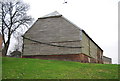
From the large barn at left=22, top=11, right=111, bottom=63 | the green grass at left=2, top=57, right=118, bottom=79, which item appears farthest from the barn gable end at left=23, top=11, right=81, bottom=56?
the green grass at left=2, top=57, right=118, bottom=79

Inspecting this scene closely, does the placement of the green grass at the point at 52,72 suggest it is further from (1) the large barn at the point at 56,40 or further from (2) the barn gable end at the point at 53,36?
(2) the barn gable end at the point at 53,36

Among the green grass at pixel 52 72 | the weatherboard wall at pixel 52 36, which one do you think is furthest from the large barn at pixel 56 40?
the green grass at pixel 52 72

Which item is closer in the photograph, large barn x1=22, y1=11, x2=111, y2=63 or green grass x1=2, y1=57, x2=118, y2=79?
green grass x1=2, y1=57, x2=118, y2=79

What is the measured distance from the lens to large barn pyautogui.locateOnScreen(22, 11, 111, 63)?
30.7m

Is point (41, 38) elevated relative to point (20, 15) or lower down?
lower down

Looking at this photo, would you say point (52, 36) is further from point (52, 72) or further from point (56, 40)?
point (52, 72)

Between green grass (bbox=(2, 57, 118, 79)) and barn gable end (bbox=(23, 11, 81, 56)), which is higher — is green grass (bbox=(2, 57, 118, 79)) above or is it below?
below

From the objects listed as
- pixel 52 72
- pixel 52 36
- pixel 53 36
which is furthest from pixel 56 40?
pixel 52 72

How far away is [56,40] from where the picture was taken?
32.3m

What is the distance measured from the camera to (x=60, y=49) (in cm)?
3156

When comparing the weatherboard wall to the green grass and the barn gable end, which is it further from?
the green grass

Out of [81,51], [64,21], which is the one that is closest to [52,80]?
[81,51]

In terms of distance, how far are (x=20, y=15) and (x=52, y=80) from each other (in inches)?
1267

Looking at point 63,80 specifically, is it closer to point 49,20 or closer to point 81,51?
point 81,51
